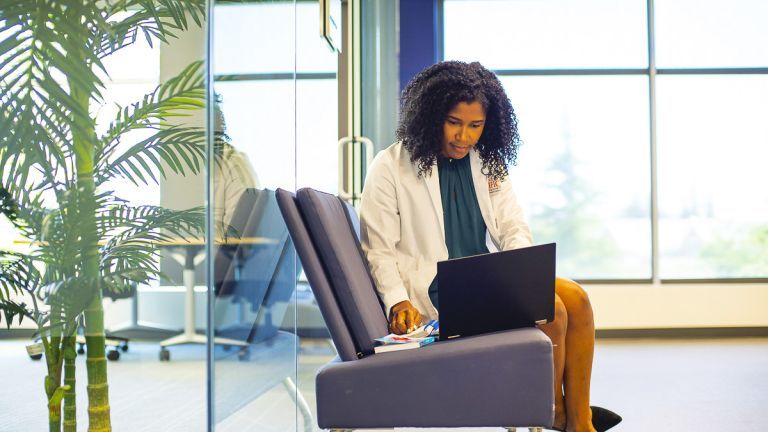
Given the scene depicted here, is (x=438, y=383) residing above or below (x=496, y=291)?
below

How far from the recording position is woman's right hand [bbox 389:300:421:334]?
1.90 meters

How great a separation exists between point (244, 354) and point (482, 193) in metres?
1.16

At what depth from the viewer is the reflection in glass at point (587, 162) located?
20.0 ft

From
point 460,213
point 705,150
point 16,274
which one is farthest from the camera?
point 705,150

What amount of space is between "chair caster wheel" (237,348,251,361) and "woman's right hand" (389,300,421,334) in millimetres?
602

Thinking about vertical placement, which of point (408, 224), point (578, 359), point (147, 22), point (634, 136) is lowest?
point (578, 359)

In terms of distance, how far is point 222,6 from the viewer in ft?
3.74

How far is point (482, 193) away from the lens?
2305 mm

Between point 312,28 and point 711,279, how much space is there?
15.8ft

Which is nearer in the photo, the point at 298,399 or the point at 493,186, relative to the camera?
the point at 298,399

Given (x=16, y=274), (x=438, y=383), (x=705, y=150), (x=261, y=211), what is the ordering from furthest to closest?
(x=705, y=150), (x=438, y=383), (x=261, y=211), (x=16, y=274)

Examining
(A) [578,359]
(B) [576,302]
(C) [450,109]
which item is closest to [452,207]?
(C) [450,109]

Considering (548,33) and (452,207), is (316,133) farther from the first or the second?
(548,33)

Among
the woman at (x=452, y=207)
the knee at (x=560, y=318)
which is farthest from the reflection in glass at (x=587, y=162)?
the knee at (x=560, y=318)
